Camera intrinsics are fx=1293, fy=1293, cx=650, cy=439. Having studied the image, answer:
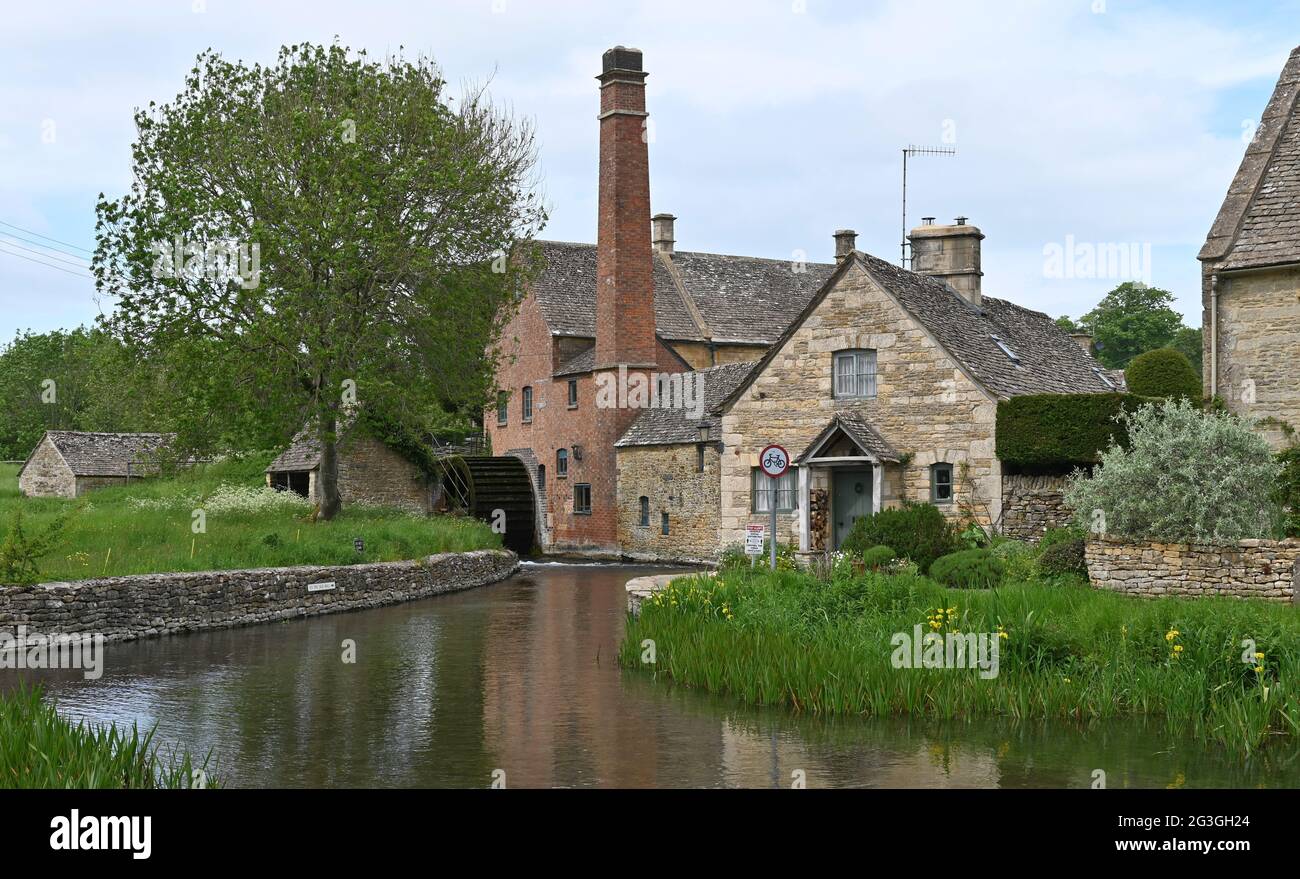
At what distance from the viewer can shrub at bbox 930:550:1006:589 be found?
63.5 ft

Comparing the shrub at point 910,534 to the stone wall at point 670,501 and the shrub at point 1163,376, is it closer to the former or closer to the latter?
the shrub at point 1163,376

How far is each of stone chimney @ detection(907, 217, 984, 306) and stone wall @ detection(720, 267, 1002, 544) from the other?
6.33 m

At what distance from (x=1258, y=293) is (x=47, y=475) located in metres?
39.1

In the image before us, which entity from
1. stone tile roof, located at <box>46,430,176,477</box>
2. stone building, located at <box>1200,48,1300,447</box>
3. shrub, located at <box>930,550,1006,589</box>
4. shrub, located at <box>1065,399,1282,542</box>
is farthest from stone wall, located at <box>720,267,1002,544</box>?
stone tile roof, located at <box>46,430,176,477</box>

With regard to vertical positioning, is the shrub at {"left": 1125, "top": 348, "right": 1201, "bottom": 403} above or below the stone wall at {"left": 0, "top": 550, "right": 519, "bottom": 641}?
above

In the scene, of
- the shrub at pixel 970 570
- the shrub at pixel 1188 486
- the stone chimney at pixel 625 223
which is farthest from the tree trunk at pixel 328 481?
the shrub at pixel 1188 486

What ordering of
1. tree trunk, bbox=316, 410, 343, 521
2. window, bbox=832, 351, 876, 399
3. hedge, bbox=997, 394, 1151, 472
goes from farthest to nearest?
tree trunk, bbox=316, 410, 343, 521
window, bbox=832, 351, 876, 399
hedge, bbox=997, 394, 1151, 472

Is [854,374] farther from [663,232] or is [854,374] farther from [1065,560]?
[663,232]

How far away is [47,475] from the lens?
45188 mm

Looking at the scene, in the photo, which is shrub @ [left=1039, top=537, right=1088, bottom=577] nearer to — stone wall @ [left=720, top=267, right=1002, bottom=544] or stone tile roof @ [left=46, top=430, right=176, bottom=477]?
stone wall @ [left=720, top=267, right=1002, bottom=544]

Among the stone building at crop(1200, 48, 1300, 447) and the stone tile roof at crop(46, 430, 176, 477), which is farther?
the stone tile roof at crop(46, 430, 176, 477)

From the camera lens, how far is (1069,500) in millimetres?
19891
